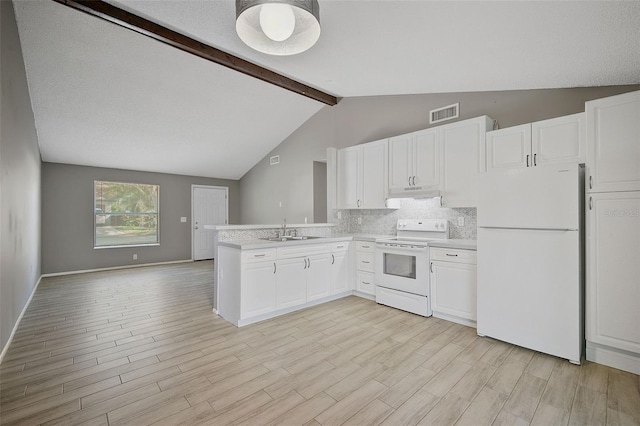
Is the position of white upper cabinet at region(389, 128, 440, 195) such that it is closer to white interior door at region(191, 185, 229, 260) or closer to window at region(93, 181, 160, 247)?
white interior door at region(191, 185, 229, 260)

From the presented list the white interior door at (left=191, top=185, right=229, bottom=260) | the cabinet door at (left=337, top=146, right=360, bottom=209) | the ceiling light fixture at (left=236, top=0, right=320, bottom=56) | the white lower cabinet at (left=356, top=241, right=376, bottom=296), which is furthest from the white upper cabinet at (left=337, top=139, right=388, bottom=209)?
the white interior door at (left=191, top=185, right=229, bottom=260)

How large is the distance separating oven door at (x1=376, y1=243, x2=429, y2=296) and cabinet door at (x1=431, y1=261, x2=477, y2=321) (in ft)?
0.36

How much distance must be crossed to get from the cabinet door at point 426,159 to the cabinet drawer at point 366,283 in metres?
1.44

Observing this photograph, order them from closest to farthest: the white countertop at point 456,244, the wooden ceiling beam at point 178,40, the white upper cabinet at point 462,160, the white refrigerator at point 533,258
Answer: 1. the white refrigerator at point 533,258
2. the wooden ceiling beam at point 178,40
3. the white countertop at point 456,244
4. the white upper cabinet at point 462,160

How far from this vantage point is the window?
21.6 ft

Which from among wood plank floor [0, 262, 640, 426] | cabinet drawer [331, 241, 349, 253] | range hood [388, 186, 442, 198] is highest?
range hood [388, 186, 442, 198]

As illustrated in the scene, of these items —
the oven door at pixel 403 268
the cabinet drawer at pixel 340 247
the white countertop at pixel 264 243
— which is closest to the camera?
the white countertop at pixel 264 243

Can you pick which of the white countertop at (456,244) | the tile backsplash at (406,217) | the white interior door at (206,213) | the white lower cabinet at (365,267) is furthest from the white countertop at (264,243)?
the white interior door at (206,213)

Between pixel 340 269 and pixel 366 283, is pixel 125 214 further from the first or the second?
pixel 366 283

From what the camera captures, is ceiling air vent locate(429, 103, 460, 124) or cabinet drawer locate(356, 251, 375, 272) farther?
cabinet drawer locate(356, 251, 375, 272)

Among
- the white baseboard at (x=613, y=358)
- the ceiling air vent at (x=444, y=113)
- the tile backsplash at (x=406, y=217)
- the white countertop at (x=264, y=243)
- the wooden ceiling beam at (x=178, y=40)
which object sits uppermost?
the wooden ceiling beam at (x=178, y=40)

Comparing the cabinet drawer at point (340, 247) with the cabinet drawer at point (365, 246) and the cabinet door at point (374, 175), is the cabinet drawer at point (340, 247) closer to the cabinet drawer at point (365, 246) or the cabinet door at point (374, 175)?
the cabinet drawer at point (365, 246)

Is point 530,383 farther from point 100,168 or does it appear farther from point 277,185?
point 100,168

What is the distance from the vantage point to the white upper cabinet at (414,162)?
3.79 metres
